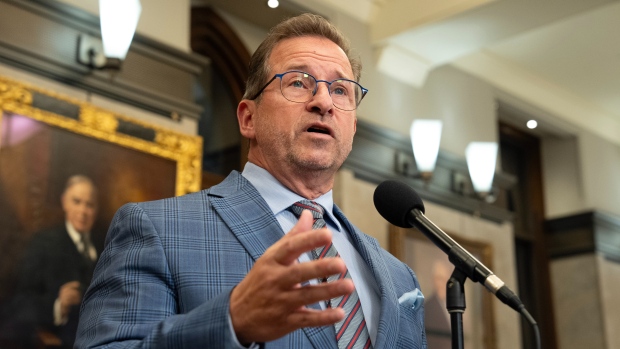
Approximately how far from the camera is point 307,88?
211 centimetres

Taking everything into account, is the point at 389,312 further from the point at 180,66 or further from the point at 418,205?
the point at 180,66

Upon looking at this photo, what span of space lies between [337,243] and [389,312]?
0.83 ft

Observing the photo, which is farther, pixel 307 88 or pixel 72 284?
pixel 72 284

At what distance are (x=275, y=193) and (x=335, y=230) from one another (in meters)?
0.19

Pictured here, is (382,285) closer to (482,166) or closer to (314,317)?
(314,317)

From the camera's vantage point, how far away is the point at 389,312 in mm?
1826

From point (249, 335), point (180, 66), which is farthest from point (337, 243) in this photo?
point (180, 66)

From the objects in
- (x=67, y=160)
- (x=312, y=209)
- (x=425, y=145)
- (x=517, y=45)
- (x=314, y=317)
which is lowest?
(x=314, y=317)

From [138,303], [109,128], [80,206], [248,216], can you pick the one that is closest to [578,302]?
[109,128]

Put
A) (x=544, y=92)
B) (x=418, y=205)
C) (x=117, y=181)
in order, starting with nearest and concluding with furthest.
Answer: (x=418, y=205) → (x=117, y=181) → (x=544, y=92)

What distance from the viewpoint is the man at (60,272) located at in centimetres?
386

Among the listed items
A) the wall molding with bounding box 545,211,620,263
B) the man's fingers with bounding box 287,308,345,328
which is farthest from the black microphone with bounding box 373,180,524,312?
the wall molding with bounding box 545,211,620,263

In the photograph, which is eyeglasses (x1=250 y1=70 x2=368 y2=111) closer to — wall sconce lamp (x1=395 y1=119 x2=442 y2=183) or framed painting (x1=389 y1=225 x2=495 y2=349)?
framed painting (x1=389 y1=225 x2=495 y2=349)

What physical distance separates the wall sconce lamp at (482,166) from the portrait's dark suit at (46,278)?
3.87 m
